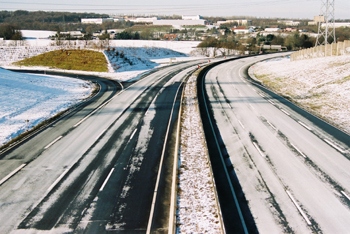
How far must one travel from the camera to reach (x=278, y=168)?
15.9m

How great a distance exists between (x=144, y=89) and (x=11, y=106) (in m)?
16.4

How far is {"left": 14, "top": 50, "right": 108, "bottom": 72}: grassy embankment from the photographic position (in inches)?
2367

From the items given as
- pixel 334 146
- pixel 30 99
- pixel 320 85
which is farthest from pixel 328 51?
pixel 30 99

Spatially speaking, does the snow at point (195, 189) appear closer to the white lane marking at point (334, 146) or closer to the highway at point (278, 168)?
the highway at point (278, 168)

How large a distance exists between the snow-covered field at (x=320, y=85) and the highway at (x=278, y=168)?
7.34ft

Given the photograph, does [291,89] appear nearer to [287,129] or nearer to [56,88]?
[287,129]

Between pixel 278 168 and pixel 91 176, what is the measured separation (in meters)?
10.6

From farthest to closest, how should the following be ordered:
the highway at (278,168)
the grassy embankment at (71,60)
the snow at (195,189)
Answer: the grassy embankment at (71,60), the highway at (278,168), the snow at (195,189)

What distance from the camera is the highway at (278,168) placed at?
11.6 meters

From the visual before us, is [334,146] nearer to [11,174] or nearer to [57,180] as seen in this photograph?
[57,180]

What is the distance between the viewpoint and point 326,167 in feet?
52.2

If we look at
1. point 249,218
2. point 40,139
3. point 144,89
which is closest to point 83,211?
point 249,218

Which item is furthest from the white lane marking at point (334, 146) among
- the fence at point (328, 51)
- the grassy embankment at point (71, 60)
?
the grassy embankment at point (71, 60)

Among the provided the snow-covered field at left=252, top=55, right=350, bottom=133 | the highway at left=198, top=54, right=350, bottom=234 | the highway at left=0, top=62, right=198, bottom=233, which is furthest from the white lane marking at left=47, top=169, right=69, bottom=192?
the snow-covered field at left=252, top=55, right=350, bottom=133
